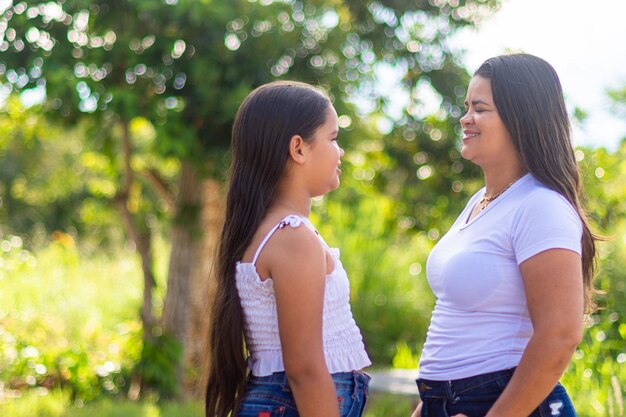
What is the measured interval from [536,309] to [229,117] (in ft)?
11.7

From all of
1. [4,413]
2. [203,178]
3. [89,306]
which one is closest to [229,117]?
[203,178]

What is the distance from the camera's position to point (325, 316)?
2186mm

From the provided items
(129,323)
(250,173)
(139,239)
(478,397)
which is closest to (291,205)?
(250,173)

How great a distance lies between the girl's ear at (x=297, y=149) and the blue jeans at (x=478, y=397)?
0.66 meters

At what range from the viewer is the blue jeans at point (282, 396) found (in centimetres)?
214

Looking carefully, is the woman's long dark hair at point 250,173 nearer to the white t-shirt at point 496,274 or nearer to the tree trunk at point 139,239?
the white t-shirt at point 496,274

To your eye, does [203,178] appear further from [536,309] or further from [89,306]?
[536,309]

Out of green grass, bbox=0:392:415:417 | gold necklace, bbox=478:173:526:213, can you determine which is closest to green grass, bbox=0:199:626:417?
green grass, bbox=0:392:415:417

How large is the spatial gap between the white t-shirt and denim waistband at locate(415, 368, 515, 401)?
0.01 metres

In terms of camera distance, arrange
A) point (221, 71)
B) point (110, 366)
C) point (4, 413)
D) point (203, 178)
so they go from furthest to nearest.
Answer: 1. point (110, 366)
2. point (203, 178)
3. point (221, 71)
4. point (4, 413)

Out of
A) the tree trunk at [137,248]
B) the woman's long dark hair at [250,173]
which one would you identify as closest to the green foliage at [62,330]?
the tree trunk at [137,248]

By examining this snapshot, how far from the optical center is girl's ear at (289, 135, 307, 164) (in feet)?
7.28

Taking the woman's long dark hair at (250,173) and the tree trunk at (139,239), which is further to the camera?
the tree trunk at (139,239)

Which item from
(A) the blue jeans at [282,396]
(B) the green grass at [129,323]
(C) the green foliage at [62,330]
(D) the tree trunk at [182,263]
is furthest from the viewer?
(D) the tree trunk at [182,263]
